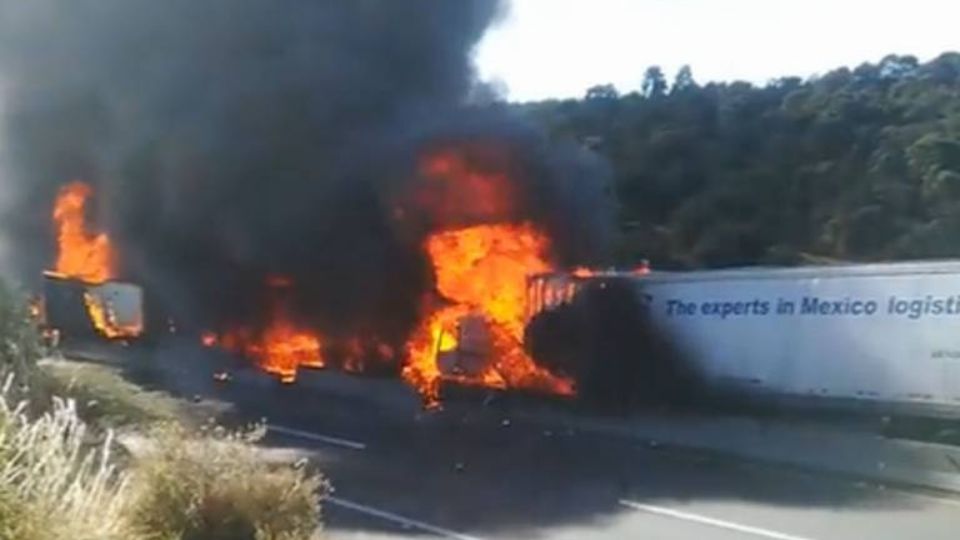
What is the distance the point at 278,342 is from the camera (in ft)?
112

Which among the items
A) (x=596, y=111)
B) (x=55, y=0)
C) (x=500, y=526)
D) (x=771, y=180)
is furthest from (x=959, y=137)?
(x=500, y=526)

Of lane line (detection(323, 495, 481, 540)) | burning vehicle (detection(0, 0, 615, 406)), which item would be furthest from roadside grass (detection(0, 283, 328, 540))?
burning vehicle (detection(0, 0, 615, 406))

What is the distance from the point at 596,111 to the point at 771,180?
34.2ft

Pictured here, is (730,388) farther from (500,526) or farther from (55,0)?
(55,0)

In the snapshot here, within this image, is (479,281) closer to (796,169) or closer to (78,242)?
(78,242)

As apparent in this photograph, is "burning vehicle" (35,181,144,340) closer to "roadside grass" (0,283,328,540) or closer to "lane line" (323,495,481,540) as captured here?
"lane line" (323,495,481,540)

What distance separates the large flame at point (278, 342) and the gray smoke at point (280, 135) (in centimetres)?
34

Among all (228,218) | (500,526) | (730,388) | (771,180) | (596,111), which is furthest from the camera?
(596,111)

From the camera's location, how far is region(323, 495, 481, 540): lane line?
13.8 m

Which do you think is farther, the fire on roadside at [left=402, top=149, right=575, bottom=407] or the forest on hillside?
the forest on hillside

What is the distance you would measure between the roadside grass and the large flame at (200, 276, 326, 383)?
2041cm

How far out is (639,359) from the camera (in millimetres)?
25578

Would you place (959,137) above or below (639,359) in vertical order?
above

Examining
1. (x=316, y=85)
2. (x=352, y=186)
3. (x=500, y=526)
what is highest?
(x=316, y=85)
